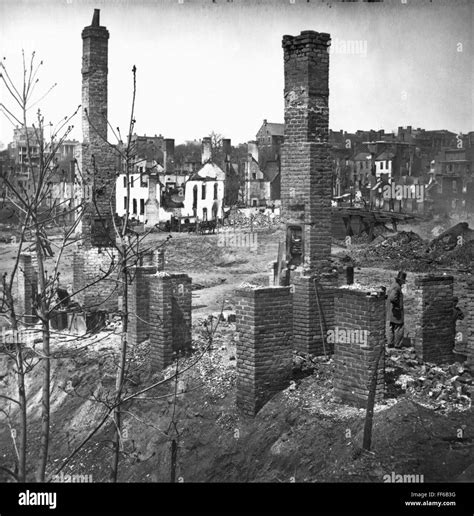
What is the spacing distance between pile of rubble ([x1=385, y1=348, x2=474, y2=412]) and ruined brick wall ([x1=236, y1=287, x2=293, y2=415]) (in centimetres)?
158

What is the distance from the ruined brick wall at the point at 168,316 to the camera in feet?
38.8

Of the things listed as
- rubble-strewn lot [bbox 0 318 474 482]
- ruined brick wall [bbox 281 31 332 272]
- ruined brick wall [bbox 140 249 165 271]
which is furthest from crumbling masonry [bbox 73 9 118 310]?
ruined brick wall [bbox 281 31 332 272]

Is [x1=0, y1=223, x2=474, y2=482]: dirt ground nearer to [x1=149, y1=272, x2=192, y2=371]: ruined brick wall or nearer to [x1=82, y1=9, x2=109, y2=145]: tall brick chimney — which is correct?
[x1=149, y1=272, x2=192, y2=371]: ruined brick wall

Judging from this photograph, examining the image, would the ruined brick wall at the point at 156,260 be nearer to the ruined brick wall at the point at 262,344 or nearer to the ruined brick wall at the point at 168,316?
the ruined brick wall at the point at 168,316

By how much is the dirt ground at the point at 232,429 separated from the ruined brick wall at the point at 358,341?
272mm

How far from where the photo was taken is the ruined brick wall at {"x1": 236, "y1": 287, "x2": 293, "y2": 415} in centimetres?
972

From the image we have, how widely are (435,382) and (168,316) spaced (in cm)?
462

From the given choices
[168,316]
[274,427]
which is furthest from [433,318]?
[168,316]

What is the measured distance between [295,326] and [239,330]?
69.5 inches

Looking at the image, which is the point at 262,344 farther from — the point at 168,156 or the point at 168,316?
the point at 168,156

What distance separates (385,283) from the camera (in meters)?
22.3

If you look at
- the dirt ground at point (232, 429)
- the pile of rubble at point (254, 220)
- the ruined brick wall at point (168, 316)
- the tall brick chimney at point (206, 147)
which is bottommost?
the dirt ground at point (232, 429)

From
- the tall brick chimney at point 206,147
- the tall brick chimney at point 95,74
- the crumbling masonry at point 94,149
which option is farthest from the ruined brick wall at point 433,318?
the tall brick chimney at point 206,147

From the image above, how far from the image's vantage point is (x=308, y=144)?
1127cm
